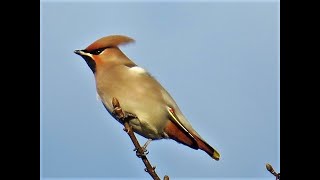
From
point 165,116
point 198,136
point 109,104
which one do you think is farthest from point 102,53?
point 198,136

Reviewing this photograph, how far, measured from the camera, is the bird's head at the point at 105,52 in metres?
3.16

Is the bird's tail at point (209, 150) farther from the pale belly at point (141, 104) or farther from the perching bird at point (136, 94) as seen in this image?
the pale belly at point (141, 104)

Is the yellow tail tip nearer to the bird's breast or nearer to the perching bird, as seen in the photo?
the perching bird

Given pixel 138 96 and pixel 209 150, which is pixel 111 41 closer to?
pixel 138 96

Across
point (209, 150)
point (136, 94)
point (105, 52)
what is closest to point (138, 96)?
point (136, 94)

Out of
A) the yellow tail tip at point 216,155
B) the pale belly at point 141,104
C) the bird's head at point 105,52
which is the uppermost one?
the bird's head at point 105,52

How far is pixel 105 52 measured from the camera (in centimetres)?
322

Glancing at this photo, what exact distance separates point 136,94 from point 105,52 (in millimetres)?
332

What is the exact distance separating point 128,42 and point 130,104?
0.41m

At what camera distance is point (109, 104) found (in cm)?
307

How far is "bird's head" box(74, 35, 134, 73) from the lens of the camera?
3.16 m

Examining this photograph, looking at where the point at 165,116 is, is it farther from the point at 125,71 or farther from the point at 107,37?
the point at 107,37

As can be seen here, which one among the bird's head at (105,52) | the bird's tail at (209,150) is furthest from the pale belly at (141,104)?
the bird's tail at (209,150)

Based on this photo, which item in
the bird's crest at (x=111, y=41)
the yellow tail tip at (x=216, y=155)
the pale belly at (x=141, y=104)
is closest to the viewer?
the yellow tail tip at (x=216, y=155)
